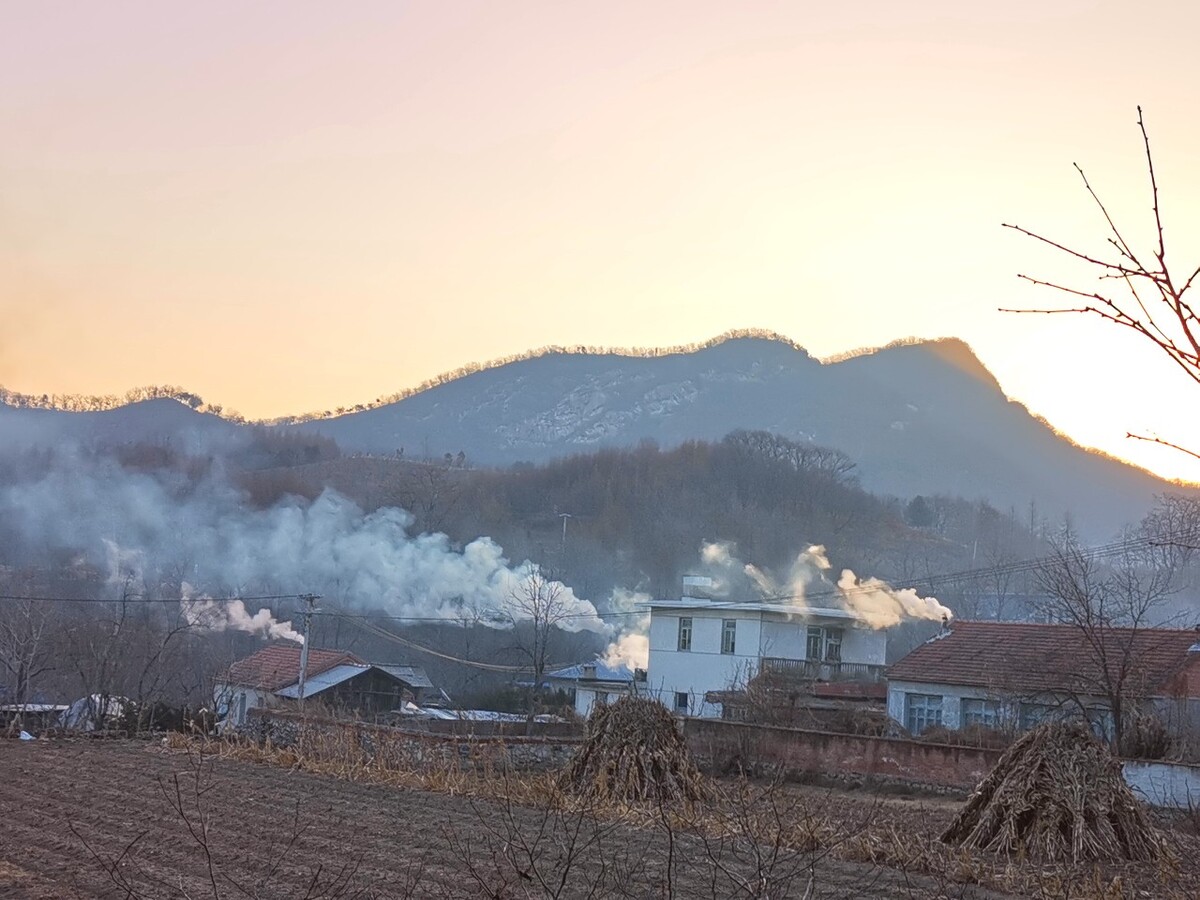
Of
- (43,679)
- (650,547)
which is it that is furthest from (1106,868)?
(650,547)

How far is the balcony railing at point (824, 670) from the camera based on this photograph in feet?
147

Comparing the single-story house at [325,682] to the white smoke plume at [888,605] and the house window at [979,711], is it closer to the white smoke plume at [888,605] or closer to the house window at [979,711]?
the white smoke plume at [888,605]

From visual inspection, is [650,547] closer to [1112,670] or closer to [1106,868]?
[1112,670]

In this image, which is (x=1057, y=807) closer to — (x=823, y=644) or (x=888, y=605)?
(x=823, y=644)

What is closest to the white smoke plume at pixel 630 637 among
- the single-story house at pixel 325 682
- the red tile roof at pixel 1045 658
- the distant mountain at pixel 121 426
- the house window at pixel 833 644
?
the house window at pixel 833 644

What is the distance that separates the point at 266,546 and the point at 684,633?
2976 centimetres

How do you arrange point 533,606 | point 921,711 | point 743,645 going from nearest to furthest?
point 921,711
point 743,645
point 533,606

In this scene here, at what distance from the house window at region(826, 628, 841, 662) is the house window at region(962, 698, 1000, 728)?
45.7 feet

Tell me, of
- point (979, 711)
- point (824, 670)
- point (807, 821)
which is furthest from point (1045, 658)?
point (807, 821)

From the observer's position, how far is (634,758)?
21.6 meters

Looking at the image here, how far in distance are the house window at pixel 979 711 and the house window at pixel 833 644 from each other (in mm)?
13929

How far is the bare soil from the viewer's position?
10.5 m

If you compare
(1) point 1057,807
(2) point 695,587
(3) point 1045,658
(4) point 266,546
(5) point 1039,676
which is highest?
(4) point 266,546

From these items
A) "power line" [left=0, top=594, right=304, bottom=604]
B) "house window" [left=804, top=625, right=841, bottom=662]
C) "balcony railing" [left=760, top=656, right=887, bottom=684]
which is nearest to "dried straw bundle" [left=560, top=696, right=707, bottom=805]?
"balcony railing" [left=760, top=656, right=887, bottom=684]
